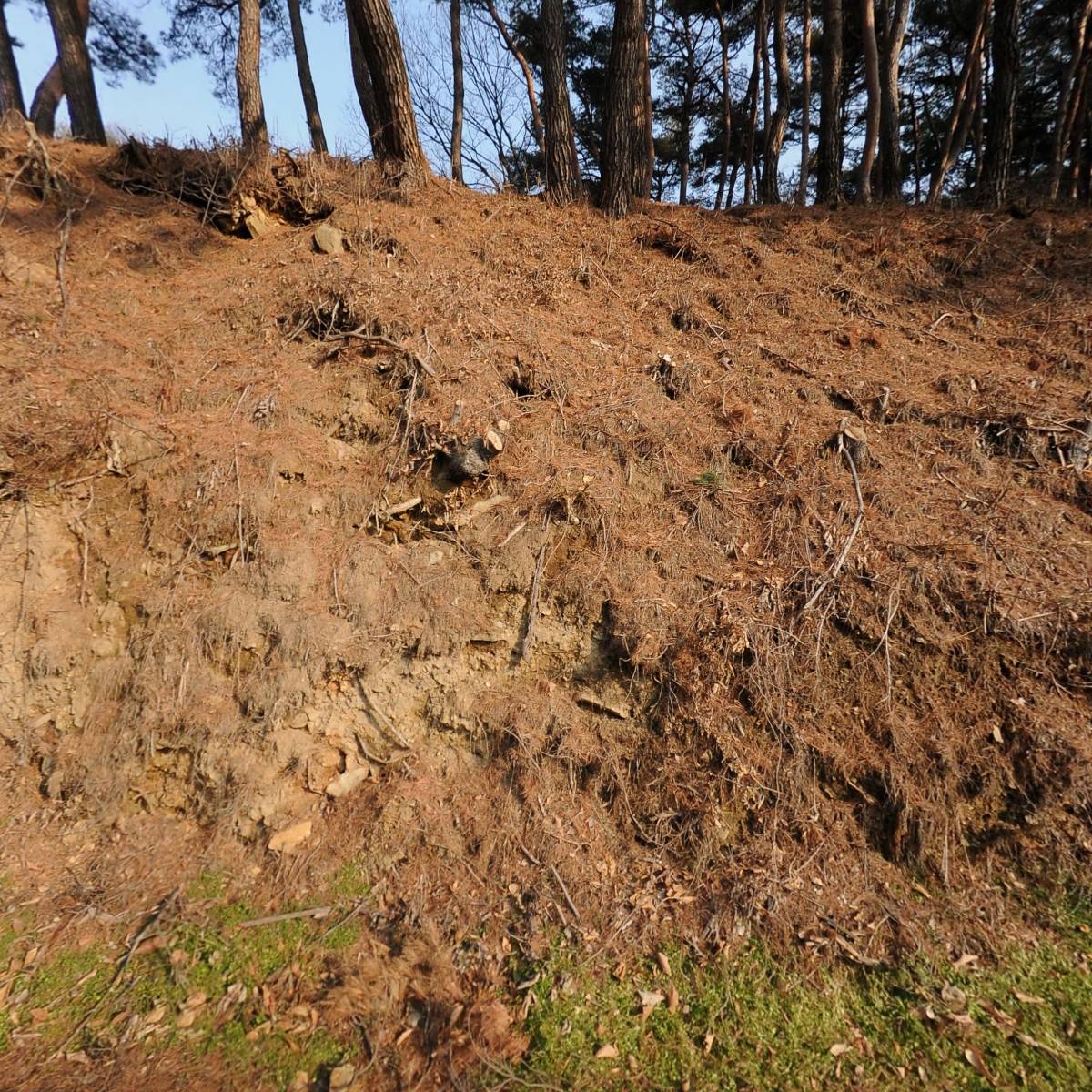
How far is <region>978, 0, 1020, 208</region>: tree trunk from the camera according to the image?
26.3ft

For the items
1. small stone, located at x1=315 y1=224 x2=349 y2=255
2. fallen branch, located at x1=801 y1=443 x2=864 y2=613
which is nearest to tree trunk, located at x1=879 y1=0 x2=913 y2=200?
fallen branch, located at x1=801 y1=443 x2=864 y2=613

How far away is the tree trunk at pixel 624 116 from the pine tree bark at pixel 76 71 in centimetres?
729

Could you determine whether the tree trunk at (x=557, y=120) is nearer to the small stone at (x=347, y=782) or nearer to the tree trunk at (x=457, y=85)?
the tree trunk at (x=457, y=85)

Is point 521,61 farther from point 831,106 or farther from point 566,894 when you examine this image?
point 566,894

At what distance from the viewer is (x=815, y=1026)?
2914 mm

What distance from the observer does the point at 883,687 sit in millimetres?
3863

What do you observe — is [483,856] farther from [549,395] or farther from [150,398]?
[150,398]

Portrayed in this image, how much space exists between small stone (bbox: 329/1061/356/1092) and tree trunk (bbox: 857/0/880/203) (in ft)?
34.1

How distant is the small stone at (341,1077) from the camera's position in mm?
2770

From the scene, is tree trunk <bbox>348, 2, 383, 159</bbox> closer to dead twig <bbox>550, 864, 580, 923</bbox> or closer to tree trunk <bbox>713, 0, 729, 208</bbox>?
tree trunk <bbox>713, 0, 729, 208</bbox>

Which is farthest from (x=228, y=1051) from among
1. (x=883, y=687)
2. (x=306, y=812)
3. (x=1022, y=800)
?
(x=1022, y=800)

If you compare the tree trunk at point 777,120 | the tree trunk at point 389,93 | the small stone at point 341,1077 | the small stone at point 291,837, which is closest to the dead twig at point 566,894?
the small stone at point 341,1077

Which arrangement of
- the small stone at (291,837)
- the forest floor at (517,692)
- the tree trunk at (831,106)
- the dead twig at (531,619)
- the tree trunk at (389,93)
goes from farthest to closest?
the tree trunk at (831,106), the tree trunk at (389,93), the dead twig at (531,619), the small stone at (291,837), the forest floor at (517,692)

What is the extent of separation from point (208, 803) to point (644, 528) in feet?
11.1
